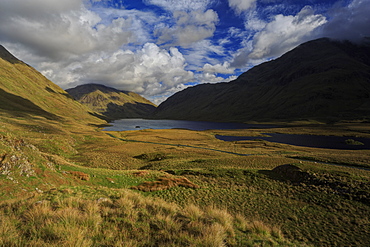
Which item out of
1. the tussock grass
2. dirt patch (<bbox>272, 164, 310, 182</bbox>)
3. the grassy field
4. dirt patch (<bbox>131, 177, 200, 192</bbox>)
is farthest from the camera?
dirt patch (<bbox>272, 164, 310, 182</bbox>)

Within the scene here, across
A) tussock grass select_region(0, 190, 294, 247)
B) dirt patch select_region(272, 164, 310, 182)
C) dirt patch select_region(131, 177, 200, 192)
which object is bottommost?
dirt patch select_region(131, 177, 200, 192)

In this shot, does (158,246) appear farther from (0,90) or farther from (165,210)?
(0,90)

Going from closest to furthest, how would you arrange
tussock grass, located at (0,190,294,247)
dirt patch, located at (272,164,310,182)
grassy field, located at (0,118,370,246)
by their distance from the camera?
tussock grass, located at (0,190,294,247) → grassy field, located at (0,118,370,246) → dirt patch, located at (272,164,310,182)

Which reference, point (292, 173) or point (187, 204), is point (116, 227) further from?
point (292, 173)

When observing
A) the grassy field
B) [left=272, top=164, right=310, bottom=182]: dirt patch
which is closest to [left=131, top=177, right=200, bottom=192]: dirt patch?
the grassy field

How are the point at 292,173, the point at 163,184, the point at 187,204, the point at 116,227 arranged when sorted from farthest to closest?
the point at 292,173 < the point at 163,184 < the point at 187,204 < the point at 116,227

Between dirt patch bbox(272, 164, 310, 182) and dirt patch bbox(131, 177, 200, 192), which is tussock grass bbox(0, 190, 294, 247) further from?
dirt patch bbox(272, 164, 310, 182)

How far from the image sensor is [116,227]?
6.75 meters

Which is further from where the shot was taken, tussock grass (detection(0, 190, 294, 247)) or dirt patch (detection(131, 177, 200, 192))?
dirt patch (detection(131, 177, 200, 192))

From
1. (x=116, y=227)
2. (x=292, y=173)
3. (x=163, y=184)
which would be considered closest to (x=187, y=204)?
(x=163, y=184)

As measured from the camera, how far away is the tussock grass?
17.8ft

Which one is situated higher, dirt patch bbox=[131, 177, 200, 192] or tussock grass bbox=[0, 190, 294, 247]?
tussock grass bbox=[0, 190, 294, 247]

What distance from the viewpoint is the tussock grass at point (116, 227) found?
5.43 meters

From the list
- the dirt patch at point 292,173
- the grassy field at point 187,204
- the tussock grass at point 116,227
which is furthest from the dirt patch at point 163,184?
the dirt patch at point 292,173
